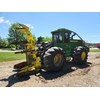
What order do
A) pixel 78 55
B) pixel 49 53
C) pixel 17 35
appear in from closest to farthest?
pixel 49 53 → pixel 17 35 → pixel 78 55

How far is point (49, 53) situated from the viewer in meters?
9.12

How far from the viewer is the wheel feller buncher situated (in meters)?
9.10

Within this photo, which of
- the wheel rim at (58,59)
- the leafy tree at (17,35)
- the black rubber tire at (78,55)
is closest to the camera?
the leafy tree at (17,35)

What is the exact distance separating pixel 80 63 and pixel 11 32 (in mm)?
3598

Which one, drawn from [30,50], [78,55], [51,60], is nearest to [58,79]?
[51,60]

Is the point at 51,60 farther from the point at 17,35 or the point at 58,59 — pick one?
the point at 17,35

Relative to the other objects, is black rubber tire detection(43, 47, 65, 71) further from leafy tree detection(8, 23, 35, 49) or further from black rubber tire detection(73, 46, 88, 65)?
black rubber tire detection(73, 46, 88, 65)

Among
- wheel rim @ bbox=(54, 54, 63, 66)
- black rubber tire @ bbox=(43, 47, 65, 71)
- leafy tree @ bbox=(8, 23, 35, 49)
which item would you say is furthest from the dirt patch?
leafy tree @ bbox=(8, 23, 35, 49)

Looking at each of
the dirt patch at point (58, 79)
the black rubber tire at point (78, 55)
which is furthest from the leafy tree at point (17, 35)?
the black rubber tire at point (78, 55)

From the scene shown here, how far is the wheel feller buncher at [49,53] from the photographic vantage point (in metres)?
9.10

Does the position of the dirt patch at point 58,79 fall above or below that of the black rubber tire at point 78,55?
below

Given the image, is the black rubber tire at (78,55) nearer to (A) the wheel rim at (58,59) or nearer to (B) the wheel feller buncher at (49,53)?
(B) the wheel feller buncher at (49,53)

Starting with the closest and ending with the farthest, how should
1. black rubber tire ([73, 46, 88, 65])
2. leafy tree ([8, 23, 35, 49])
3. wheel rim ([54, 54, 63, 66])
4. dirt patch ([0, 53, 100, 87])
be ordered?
dirt patch ([0, 53, 100, 87]), leafy tree ([8, 23, 35, 49]), wheel rim ([54, 54, 63, 66]), black rubber tire ([73, 46, 88, 65])
